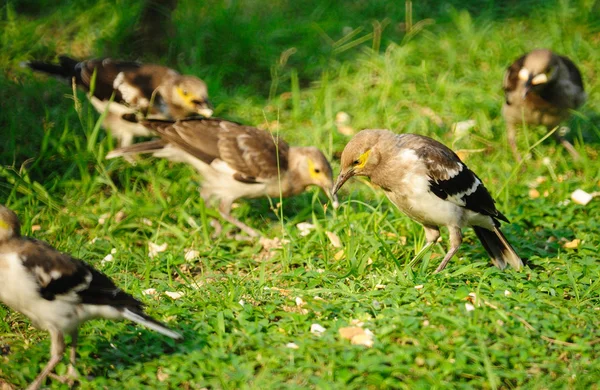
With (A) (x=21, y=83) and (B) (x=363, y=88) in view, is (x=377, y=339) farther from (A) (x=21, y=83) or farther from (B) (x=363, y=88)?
(A) (x=21, y=83)

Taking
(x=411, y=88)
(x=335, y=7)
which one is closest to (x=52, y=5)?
(x=335, y=7)

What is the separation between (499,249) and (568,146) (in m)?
2.90

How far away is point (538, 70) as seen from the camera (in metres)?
8.59

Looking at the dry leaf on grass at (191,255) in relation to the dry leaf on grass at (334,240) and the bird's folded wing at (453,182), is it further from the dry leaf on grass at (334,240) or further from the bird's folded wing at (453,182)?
the bird's folded wing at (453,182)

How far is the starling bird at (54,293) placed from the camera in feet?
15.7

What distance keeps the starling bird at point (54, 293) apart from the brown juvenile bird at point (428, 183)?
7.08ft

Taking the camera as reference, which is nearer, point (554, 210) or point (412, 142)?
point (412, 142)

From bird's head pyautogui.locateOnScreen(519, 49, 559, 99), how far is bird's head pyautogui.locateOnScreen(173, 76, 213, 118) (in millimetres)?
3451

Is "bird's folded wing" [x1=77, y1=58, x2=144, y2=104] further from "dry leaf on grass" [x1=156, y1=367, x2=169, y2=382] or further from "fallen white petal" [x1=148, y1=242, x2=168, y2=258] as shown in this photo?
"dry leaf on grass" [x1=156, y1=367, x2=169, y2=382]

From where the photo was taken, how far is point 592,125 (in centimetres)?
903

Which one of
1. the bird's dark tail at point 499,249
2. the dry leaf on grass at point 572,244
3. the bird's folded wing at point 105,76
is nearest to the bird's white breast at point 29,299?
the bird's dark tail at point 499,249

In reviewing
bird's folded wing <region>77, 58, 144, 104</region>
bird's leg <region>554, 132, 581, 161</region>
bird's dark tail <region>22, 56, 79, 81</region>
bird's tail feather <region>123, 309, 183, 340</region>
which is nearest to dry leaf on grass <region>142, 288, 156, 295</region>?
bird's tail feather <region>123, 309, 183, 340</region>

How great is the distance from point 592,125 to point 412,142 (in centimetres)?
360

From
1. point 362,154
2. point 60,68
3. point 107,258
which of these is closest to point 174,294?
point 107,258
